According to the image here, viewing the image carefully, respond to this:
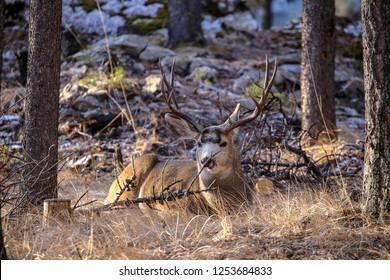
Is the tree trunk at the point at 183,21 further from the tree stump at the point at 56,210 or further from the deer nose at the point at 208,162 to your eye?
the tree stump at the point at 56,210

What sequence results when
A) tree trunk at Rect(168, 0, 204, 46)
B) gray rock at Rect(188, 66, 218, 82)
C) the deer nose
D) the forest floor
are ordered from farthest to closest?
tree trunk at Rect(168, 0, 204, 46), gray rock at Rect(188, 66, 218, 82), the deer nose, the forest floor

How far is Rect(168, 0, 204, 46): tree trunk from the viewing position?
15641mm

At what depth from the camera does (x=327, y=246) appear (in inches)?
205

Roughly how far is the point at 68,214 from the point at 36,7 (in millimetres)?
2088

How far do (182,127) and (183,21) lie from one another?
8.69 metres

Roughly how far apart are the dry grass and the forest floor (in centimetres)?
1

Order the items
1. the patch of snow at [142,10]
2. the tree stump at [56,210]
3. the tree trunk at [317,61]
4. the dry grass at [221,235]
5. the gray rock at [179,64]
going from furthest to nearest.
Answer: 1. the patch of snow at [142,10]
2. the gray rock at [179,64]
3. the tree trunk at [317,61]
4. the tree stump at [56,210]
5. the dry grass at [221,235]

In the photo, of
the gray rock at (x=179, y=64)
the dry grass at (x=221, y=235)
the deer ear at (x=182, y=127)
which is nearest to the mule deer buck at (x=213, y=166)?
the deer ear at (x=182, y=127)

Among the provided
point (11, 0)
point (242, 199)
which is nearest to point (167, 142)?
point (242, 199)

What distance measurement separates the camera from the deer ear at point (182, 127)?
730 cm

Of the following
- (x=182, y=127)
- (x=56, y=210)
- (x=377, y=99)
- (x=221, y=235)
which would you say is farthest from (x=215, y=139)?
(x=377, y=99)

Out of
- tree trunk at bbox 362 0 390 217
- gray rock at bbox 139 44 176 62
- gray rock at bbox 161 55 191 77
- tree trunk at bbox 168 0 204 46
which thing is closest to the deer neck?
tree trunk at bbox 362 0 390 217

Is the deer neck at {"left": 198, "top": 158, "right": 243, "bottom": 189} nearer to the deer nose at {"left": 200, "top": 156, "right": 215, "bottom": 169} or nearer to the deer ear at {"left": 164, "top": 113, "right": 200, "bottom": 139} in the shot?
the deer nose at {"left": 200, "top": 156, "right": 215, "bottom": 169}

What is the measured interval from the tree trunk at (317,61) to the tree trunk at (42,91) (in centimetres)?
437
